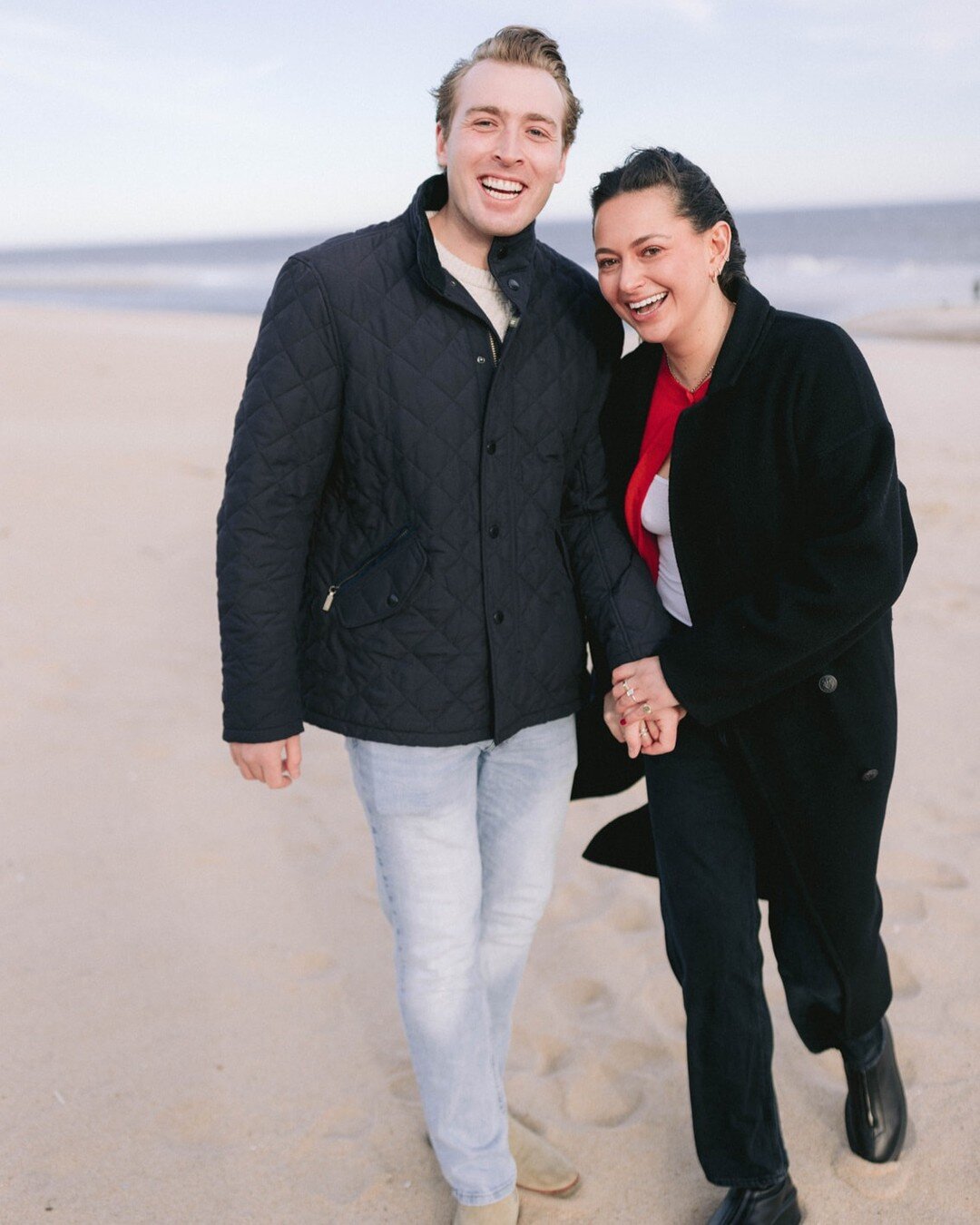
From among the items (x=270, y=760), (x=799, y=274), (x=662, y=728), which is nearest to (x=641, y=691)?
(x=662, y=728)

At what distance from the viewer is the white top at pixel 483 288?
2033 millimetres

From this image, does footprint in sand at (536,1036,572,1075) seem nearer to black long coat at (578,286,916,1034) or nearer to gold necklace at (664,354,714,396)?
black long coat at (578,286,916,1034)

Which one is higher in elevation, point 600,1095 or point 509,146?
point 509,146

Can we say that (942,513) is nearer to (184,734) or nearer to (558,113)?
(184,734)

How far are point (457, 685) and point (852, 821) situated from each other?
0.82 m

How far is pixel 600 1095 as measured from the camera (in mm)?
2523

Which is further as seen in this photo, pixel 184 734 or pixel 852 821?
pixel 184 734

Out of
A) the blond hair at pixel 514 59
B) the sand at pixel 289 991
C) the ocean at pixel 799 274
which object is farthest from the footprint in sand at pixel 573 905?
the ocean at pixel 799 274

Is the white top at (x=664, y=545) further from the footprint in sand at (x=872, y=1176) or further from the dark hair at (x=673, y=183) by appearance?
the footprint in sand at (x=872, y=1176)

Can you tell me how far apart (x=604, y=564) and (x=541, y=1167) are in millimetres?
1271

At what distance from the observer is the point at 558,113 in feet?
6.61

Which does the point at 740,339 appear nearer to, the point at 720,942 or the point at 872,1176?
the point at 720,942

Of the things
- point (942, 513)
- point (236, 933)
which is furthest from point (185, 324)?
point (236, 933)

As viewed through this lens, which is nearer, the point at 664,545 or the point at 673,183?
the point at 673,183
